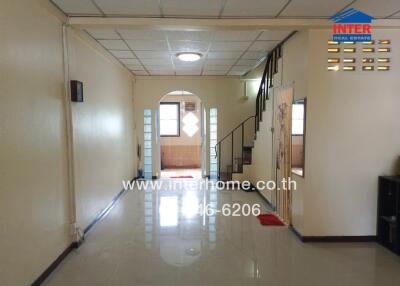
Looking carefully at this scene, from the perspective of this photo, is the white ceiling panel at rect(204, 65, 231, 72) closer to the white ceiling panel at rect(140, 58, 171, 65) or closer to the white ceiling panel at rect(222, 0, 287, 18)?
the white ceiling panel at rect(140, 58, 171, 65)

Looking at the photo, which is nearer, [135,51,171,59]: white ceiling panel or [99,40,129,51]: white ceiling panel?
[99,40,129,51]: white ceiling panel

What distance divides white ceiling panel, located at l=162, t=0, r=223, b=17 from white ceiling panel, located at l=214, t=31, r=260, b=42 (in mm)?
728

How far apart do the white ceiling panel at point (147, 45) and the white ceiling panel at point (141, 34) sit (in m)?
0.21

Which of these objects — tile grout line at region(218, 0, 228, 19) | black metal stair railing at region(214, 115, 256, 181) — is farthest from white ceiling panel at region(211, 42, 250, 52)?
black metal stair railing at region(214, 115, 256, 181)

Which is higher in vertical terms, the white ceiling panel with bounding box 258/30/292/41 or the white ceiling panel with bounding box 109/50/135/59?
the white ceiling panel with bounding box 109/50/135/59

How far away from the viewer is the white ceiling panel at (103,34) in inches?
152

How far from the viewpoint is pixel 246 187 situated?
697cm

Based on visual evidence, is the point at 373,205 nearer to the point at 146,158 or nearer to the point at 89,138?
the point at 89,138

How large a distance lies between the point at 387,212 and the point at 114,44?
4607 mm

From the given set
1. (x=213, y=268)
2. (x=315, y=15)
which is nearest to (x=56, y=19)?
(x=315, y=15)

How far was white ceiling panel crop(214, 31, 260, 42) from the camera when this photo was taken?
401 centimetres

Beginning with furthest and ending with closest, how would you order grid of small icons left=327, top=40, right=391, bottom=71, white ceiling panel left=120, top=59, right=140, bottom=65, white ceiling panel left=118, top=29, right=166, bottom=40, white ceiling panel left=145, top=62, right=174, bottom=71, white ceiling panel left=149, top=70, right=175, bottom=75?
white ceiling panel left=149, top=70, right=175, bottom=75
white ceiling panel left=145, top=62, right=174, bottom=71
white ceiling panel left=120, top=59, right=140, bottom=65
white ceiling panel left=118, top=29, right=166, bottom=40
grid of small icons left=327, top=40, right=391, bottom=71

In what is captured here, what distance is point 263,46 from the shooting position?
4.80 metres

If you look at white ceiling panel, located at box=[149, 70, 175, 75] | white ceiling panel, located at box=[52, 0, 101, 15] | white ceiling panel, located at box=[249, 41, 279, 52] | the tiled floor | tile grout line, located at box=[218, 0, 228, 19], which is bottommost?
the tiled floor
